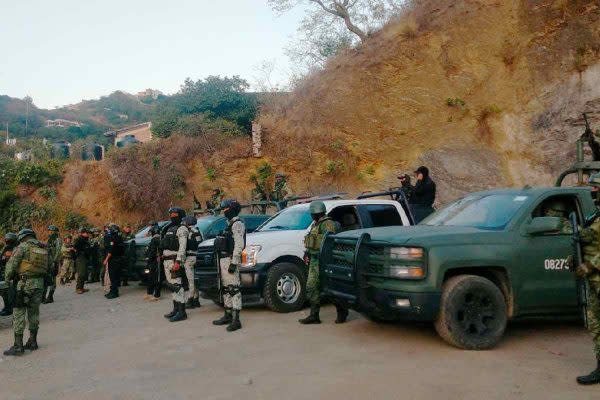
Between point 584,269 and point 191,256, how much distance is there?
678 cm

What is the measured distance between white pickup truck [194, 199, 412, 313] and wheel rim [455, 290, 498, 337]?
3.06 m

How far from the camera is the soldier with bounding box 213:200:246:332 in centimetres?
801

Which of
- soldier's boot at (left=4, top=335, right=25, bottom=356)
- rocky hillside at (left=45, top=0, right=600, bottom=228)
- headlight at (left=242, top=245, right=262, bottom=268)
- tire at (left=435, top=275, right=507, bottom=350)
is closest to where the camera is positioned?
tire at (left=435, top=275, right=507, bottom=350)

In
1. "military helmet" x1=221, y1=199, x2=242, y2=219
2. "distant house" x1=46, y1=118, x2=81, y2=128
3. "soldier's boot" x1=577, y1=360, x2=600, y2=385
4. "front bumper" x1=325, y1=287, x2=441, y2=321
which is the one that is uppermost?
"distant house" x1=46, y1=118, x2=81, y2=128

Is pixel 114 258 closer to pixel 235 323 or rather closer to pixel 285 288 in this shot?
pixel 285 288

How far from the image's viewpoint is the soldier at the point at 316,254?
305 inches

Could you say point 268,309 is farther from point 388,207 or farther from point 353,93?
point 353,93

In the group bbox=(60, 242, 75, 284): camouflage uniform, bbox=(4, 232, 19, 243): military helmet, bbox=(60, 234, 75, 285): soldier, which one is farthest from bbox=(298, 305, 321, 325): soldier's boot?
bbox=(60, 234, 75, 285): soldier

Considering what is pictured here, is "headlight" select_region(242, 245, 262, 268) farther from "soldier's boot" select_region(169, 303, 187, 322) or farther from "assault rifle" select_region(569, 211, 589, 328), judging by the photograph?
"assault rifle" select_region(569, 211, 589, 328)

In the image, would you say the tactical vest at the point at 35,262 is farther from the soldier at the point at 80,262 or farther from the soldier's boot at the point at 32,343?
the soldier at the point at 80,262

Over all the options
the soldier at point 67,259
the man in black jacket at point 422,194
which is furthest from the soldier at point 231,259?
the soldier at point 67,259

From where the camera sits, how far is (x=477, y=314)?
612 centimetres

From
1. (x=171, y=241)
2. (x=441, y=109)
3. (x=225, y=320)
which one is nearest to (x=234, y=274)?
(x=225, y=320)

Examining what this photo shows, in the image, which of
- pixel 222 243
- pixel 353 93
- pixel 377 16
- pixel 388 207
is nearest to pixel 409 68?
pixel 353 93
